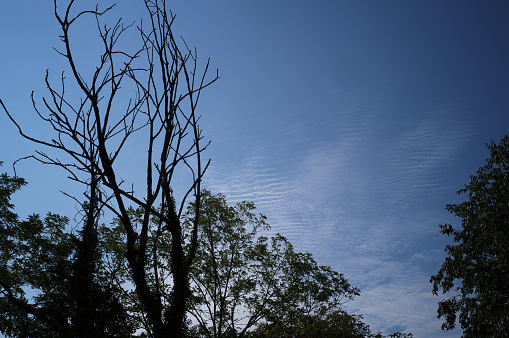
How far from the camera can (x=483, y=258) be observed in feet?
53.7

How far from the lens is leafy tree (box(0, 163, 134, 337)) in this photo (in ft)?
36.3

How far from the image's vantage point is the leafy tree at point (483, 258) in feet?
49.5

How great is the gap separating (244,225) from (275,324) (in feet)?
14.3

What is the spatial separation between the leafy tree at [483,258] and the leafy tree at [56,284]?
12377mm

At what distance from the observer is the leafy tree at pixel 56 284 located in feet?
36.3

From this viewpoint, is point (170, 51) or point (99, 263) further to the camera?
point (99, 263)

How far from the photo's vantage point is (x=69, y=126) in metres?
6.44

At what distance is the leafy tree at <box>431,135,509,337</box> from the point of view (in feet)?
49.5

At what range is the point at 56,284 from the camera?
12094 millimetres

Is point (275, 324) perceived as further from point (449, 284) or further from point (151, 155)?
point (151, 155)

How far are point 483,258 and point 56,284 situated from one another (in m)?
15.2

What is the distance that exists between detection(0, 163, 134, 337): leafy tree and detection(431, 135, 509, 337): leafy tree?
40.6ft

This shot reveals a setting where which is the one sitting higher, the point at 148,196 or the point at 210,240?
the point at 210,240

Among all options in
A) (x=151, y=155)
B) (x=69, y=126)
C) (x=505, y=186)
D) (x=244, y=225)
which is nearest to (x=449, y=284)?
(x=505, y=186)
